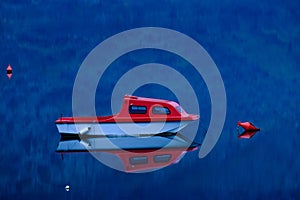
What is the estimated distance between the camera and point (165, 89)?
2084mm

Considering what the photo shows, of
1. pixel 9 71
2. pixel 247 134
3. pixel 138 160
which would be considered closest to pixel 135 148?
pixel 138 160

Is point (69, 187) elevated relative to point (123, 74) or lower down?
lower down

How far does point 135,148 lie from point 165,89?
347 millimetres

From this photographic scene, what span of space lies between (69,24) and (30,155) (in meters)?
0.68

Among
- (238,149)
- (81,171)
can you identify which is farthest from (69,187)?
(238,149)

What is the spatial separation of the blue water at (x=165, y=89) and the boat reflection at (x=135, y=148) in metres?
0.04

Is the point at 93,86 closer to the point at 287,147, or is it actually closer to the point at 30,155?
the point at 30,155

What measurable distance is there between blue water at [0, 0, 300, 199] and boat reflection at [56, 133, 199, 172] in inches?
1.5

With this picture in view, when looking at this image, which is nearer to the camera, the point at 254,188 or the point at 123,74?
the point at 254,188

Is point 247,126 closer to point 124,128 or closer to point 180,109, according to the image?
point 180,109

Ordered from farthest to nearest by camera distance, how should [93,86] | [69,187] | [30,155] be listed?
1. [93,86]
2. [30,155]
3. [69,187]

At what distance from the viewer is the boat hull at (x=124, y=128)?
1.93 metres

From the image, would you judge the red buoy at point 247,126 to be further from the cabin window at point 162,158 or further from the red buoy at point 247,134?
the cabin window at point 162,158

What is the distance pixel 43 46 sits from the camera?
2119 mm
